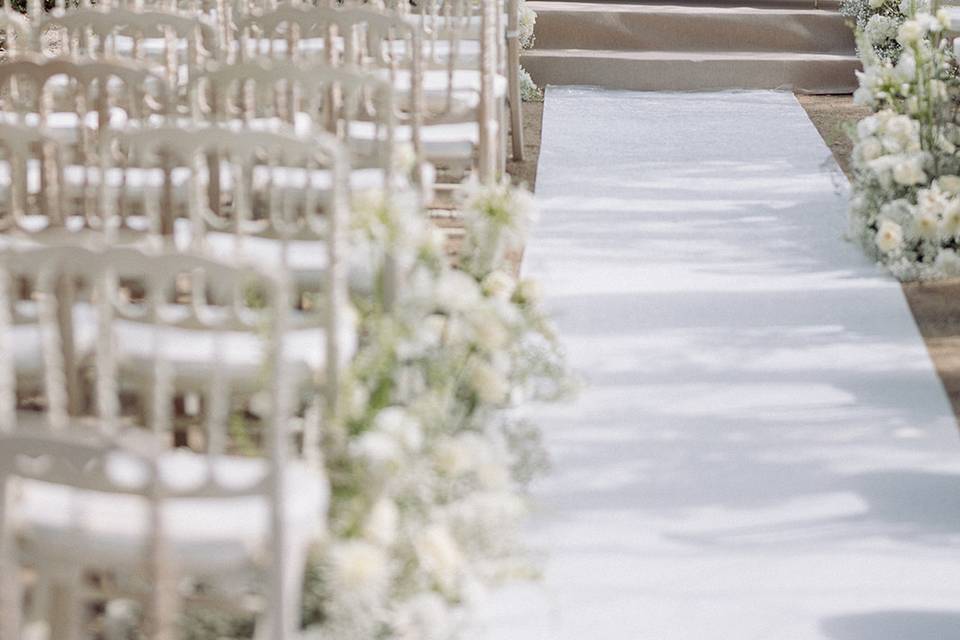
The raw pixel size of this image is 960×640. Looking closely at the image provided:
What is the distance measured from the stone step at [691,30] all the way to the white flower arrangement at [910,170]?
388 centimetres

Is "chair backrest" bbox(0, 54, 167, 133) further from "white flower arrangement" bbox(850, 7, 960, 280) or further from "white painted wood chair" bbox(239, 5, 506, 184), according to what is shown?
"white flower arrangement" bbox(850, 7, 960, 280)

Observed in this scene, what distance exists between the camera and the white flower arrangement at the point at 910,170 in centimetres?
600

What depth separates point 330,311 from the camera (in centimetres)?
321

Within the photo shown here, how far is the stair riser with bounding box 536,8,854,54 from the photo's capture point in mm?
10539

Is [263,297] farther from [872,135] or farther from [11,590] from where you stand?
[872,135]

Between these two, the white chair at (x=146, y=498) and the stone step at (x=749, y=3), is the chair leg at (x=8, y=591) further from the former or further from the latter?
the stone step at (x=749, y=3)

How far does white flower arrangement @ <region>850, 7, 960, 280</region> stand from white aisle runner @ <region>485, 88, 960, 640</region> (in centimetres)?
17

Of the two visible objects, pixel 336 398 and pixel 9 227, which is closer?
pixel 336 398

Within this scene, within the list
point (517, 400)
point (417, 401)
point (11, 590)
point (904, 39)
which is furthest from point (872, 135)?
point (11, 590)

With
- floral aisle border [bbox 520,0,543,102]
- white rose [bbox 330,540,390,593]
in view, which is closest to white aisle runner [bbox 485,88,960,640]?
white rose [bbox 330,540,390,593]

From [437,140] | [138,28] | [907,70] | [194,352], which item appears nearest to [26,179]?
[194,352]

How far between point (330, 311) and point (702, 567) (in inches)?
45.7

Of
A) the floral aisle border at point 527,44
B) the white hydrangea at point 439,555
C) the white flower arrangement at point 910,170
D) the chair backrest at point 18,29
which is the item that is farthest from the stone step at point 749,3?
the white hydrangea at point 439,555

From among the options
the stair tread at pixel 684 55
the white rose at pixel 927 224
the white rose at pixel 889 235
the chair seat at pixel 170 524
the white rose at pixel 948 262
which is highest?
the chair seat at pixel 170 524
